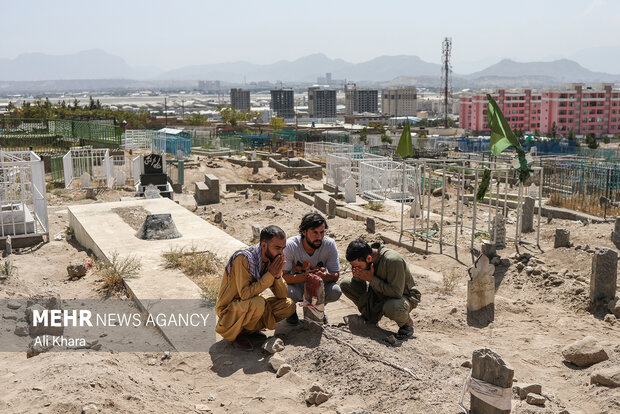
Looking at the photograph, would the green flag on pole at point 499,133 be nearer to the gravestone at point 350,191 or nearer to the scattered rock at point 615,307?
the scattered rock at point 615,307

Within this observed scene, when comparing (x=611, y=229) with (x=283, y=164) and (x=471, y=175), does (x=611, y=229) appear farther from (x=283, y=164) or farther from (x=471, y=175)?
(x=283, y=164)

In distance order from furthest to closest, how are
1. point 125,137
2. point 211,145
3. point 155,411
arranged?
point 211,145, point 125,137, point 155,411

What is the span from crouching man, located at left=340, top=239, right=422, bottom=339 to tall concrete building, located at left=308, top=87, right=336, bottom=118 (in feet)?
595

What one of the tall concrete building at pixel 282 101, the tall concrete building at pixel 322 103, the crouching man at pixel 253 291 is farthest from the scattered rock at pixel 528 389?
the tall concrete building at pixel 282 101

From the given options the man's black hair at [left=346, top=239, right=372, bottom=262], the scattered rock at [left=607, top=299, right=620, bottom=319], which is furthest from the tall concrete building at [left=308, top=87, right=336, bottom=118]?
the man's black hair at [left=346, top=239, right=372, bottom=262]

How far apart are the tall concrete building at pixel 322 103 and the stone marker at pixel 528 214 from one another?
17461cm

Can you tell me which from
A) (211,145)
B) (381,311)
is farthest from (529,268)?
(211,145)

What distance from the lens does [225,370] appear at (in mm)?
5438

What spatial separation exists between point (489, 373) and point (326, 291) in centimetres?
240

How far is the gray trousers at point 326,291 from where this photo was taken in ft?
20.7

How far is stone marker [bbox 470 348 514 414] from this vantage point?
421cm

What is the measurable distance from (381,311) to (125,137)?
32778 millimetres

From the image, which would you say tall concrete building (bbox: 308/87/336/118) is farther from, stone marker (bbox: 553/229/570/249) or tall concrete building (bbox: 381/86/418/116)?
stone marker (bbox: 553/229/570/249)

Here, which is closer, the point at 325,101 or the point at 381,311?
the point at 381,311
